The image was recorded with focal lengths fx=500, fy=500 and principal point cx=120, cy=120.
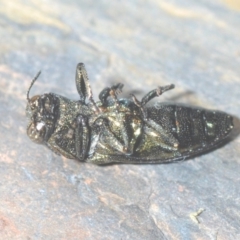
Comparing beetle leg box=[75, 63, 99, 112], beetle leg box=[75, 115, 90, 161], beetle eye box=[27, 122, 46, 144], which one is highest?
beetle leg box=[75, 63, 99, 112]

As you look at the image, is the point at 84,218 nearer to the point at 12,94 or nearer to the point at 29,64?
the point at 12,94

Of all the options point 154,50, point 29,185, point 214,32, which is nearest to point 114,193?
point 29,185

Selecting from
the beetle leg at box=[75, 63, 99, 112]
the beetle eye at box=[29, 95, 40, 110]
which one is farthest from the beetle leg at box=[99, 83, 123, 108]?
the beetle eye at box=[29, 95, 40, 110]

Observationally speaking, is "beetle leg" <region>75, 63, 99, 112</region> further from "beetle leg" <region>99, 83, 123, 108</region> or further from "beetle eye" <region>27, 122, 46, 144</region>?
"beetle eye" <region>27, 122, 46, 144</region>

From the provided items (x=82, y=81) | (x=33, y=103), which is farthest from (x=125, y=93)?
(x=33, y=103)

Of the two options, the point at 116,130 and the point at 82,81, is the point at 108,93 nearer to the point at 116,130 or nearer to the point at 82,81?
the point at 82,81

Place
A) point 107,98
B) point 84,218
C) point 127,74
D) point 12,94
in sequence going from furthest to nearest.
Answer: point 127,74, point 12,94, point 107,98, point 84,218

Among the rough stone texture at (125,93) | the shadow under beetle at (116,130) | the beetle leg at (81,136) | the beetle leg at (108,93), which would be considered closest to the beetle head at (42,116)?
the shadow under beetle at (116,130)
